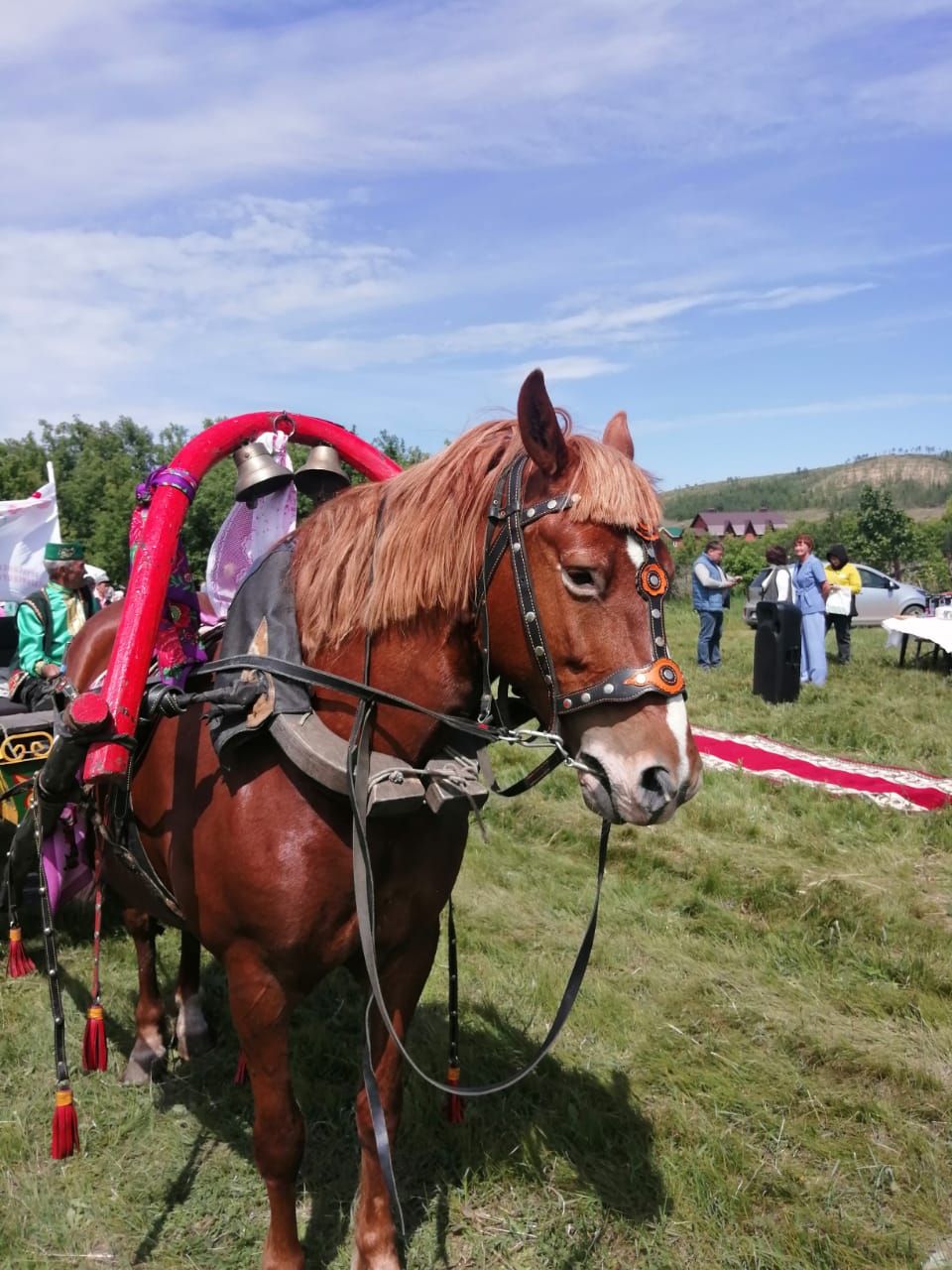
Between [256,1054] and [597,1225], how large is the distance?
4.01 ft

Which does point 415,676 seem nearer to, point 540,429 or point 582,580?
point 582,580

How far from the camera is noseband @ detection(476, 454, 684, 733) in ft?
6.22

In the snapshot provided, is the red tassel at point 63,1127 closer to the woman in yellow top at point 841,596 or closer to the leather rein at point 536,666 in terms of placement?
the leather rein at point 536,666

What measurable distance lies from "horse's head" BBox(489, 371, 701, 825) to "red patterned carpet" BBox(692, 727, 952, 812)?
4.76m

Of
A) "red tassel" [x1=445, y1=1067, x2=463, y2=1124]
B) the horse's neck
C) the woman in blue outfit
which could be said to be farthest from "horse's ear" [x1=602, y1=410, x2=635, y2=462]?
the woman in blue outfit

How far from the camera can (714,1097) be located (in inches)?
124

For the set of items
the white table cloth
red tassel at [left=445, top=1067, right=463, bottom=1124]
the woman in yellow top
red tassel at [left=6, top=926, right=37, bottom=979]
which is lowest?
red tassel at [left=445, top=1067, right=463, bottom=1124]

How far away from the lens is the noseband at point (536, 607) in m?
1.89

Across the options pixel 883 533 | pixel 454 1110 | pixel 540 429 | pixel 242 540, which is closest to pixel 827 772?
pixel 454 1110

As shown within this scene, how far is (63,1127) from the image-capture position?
2.96m

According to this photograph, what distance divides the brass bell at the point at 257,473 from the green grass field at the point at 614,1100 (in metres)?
2.30

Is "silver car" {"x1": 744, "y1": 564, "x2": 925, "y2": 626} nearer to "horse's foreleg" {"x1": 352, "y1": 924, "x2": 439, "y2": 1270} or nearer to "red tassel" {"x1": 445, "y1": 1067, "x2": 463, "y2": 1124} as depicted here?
"red tassel" {"x1": 445, "y1": 1067, "x2": 463, "y2": 1124}

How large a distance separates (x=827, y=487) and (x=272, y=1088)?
157 meters

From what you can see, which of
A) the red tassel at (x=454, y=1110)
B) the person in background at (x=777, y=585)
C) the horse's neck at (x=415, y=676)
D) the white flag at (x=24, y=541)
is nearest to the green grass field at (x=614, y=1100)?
the red tassel at (x=454, y=1110)
